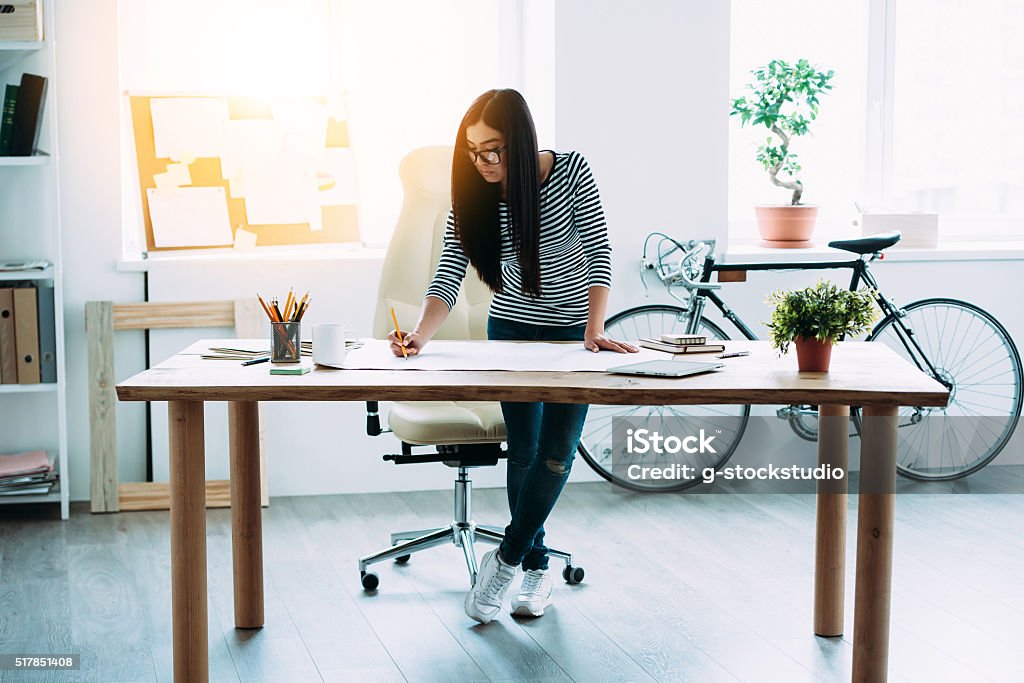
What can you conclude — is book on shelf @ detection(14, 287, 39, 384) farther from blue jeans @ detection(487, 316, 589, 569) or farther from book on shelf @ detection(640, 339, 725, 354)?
book on shelf @ detection(640, 339, 725, 354)

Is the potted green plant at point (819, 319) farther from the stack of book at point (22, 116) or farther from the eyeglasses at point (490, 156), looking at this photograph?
the stack of book at point (22, 116)

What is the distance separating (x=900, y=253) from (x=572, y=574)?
205 centimetres

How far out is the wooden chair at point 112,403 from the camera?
12.8 ft

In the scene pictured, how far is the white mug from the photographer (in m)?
2.46

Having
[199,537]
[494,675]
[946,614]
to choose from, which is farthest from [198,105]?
[946,614]

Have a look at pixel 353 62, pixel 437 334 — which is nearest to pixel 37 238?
pixel 353 62

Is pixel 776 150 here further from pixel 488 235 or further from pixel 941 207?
pixel 488 235

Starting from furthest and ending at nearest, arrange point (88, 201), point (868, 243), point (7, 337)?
point (868, 243) < point (88, 201) < point (7, 337)

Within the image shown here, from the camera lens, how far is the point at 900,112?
15.5 ft

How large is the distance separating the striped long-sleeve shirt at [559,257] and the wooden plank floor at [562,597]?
2.57ft

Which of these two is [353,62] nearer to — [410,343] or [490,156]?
[490,156]

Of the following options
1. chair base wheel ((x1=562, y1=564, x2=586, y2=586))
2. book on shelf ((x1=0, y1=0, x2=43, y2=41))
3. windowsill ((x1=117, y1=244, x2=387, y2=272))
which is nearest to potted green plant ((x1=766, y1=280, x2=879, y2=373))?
chair base wheel ((x1=562, y1=564, x2=586, y2=586))

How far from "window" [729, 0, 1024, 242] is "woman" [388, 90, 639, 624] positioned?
1.95 metres

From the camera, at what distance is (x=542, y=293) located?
2873mm
